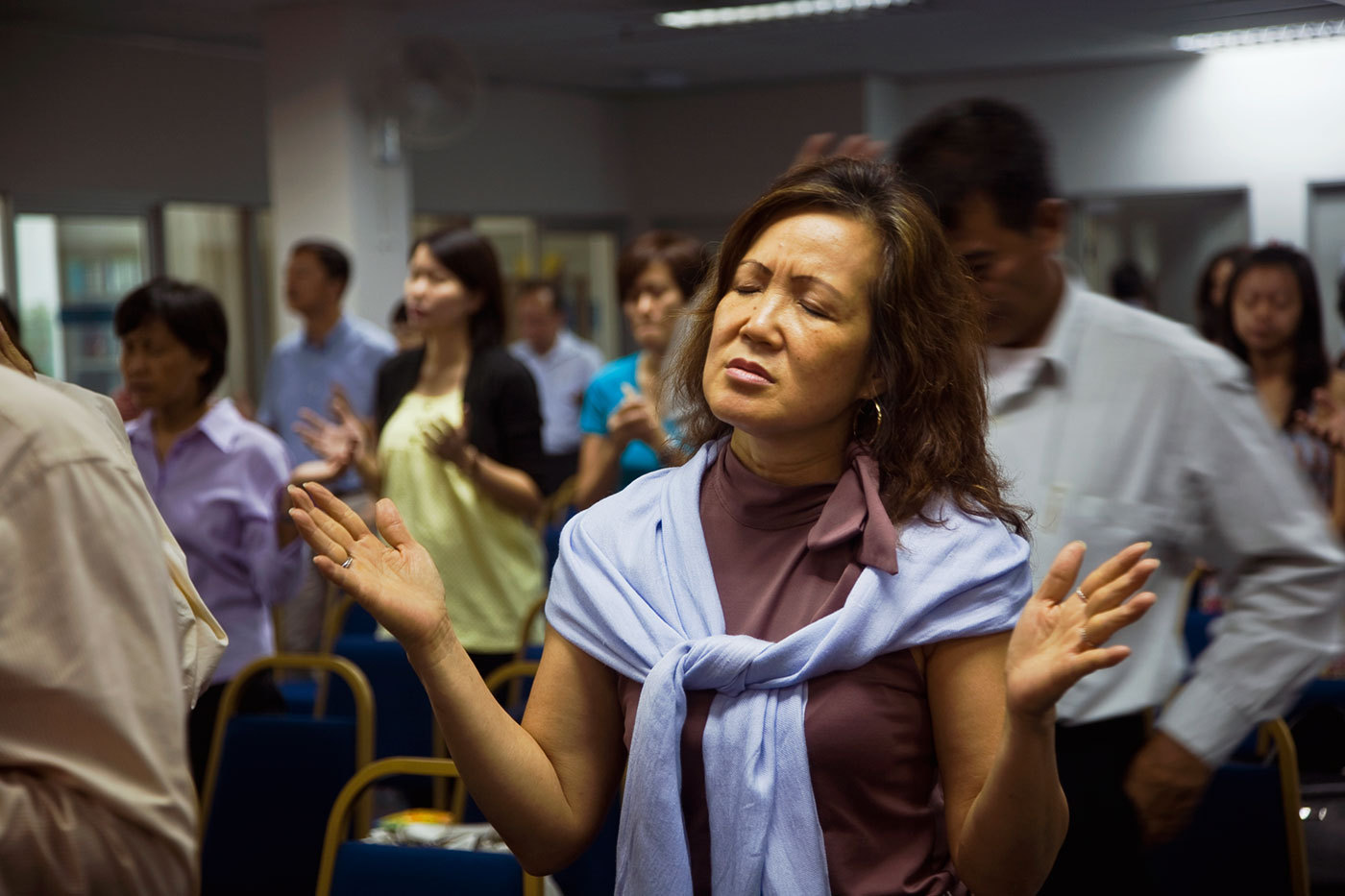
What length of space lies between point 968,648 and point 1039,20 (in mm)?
7109

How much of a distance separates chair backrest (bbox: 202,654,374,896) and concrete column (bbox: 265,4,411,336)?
503 centimetres

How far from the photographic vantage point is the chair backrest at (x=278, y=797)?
2799mm

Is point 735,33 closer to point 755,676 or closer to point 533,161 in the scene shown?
point 533,161

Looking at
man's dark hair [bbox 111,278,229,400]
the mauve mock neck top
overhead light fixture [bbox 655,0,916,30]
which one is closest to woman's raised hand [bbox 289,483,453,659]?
the mauve mock neck top

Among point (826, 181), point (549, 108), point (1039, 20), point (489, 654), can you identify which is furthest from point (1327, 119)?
point (826, 181)

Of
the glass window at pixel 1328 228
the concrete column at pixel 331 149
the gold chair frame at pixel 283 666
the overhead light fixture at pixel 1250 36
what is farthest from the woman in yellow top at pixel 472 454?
the glass window at pixel 1328 228

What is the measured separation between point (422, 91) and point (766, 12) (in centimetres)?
208

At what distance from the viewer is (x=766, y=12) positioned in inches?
320

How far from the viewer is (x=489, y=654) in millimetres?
3600

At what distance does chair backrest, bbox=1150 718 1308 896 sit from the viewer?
7.77 ft

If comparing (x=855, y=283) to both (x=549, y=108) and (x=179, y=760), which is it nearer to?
(x=179, y=760)

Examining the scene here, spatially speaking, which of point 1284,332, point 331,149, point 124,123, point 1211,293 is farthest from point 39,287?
point 1284,332

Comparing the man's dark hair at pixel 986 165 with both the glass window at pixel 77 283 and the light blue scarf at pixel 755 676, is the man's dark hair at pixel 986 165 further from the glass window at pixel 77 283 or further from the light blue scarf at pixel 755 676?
the glass window at pixel 77 283

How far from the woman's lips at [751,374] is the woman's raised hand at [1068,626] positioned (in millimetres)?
375
